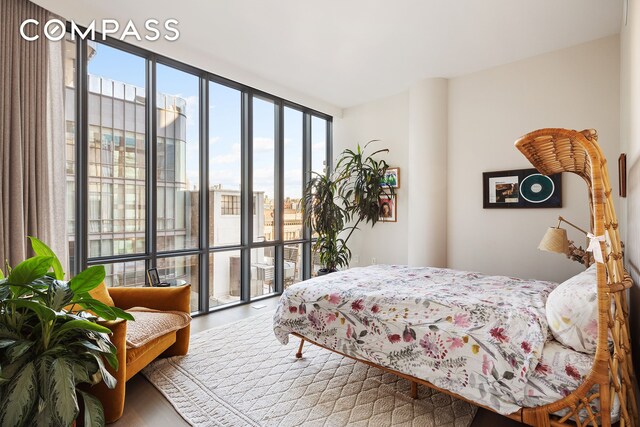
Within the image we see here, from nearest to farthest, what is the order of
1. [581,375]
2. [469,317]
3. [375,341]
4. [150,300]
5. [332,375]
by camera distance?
[581,375]
[469,317]
[375,341]
[332,375]
[150,300]

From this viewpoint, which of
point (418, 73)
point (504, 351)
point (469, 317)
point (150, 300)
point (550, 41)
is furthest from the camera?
point (418, 73)

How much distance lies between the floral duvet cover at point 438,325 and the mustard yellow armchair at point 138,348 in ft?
2.59

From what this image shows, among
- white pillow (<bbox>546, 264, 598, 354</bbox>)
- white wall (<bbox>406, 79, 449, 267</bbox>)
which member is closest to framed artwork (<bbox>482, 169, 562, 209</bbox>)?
white wall (<bbox>406, 79, 449, 267</bbox>)

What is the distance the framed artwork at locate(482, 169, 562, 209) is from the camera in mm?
3336

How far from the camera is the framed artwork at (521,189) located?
131 inches

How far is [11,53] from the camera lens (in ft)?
7.69

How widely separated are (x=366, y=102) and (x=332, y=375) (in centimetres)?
389

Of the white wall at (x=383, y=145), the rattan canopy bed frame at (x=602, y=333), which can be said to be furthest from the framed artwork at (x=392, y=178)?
the rattan canopy bed frame at (x=602, y=333)

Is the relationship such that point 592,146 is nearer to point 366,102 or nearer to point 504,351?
point 504,351

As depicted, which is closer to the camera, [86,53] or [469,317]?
[469,317]

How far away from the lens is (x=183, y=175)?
3.62 m

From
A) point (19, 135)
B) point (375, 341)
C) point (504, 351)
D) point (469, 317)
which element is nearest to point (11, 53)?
point (19, 135)

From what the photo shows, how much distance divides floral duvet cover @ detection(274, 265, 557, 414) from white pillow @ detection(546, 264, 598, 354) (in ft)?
0.26

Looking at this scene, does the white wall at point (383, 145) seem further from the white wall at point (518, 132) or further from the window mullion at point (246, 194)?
the window mullion at point (246, 194)
